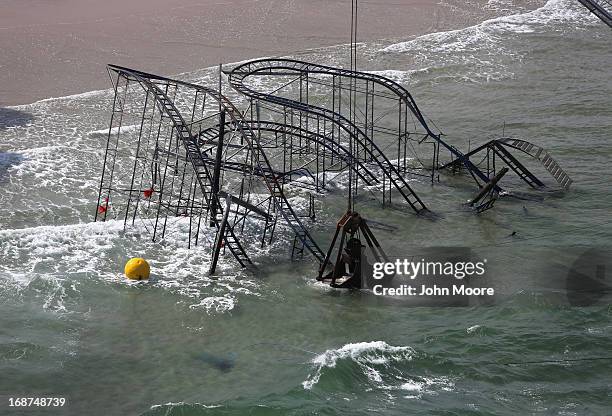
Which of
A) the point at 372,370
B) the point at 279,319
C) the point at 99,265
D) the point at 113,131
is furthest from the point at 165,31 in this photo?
the point at 372,370

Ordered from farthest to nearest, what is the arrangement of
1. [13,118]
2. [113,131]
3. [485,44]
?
1. [485,44]
2. [13,118]
3. [113,131]

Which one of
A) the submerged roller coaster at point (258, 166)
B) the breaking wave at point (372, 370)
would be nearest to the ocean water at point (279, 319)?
the breaking wave at point (372, 370)

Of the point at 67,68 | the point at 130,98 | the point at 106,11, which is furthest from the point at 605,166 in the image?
the point at 106,11

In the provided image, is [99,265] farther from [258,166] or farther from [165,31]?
[165,31]

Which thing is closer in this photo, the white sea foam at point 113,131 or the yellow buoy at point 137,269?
the yellow buoy at point 137,269

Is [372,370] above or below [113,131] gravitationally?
below

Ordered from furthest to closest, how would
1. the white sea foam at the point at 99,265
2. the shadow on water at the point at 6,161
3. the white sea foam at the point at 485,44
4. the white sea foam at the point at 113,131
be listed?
the white sea foam at the point at 485,44, the white sea foam at the point at 113,131, the shadow on water at the point at 6,161, the white sea foam at the point at 99,265

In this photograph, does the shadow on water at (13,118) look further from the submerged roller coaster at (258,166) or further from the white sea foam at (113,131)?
the submerged roller coaster at (258,166)

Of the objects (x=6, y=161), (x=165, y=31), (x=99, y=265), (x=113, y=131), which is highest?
(x=165, y=31)
